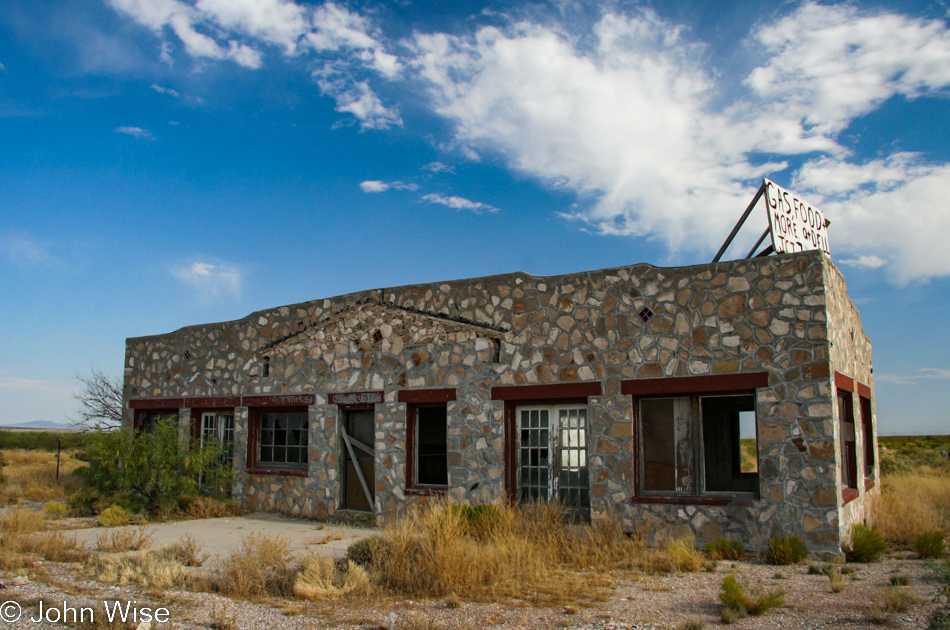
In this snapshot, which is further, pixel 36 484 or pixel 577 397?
pixel 36 484

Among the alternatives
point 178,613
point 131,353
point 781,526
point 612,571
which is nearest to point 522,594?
point 612,571

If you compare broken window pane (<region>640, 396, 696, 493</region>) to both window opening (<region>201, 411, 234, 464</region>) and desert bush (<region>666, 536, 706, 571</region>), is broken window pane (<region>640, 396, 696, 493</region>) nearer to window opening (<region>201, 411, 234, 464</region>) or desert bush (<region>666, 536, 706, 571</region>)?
desert bush (<region>666, 536, 706, 571</region>)

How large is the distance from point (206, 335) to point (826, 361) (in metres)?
13.3

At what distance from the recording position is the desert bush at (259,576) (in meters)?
7.84

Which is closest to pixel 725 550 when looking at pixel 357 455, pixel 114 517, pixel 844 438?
pixel 844 438

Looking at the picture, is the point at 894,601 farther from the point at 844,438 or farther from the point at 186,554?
the point at 186,554

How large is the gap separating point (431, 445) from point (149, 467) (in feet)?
19.8

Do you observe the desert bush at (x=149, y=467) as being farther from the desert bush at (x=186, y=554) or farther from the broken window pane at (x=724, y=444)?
the broken window pane at (x=724, y=444)

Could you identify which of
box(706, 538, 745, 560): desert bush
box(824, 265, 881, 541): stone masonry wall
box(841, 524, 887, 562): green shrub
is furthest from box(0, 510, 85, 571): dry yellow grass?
box(824, 265, 881, 541): stone masonry wall

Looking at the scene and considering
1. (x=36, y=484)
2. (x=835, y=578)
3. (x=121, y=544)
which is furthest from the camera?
(x=36, y=484)

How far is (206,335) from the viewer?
16.8 m

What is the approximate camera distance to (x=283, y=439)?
15.6 m

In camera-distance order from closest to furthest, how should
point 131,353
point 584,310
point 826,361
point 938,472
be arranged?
point 826,361 → point 584,310 → point 131,353 → point 938,472

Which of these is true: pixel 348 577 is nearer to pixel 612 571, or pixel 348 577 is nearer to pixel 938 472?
pixel 612 571
